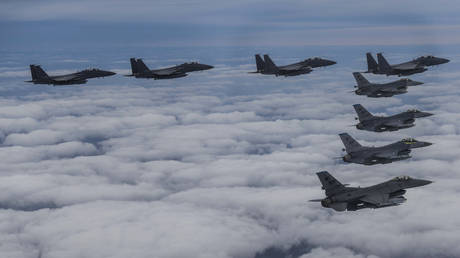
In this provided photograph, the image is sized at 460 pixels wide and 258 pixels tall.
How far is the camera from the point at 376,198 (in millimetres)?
75438

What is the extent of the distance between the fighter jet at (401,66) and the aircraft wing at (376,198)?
44.6 meters

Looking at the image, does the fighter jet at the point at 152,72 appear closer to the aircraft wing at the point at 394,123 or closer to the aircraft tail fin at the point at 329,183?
the aircraft tail fin at the point at 329,183

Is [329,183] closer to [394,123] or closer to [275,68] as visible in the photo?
[394,123]

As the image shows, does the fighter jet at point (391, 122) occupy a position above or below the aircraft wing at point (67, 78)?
below

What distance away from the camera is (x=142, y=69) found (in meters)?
115

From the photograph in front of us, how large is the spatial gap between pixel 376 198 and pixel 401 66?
165ft

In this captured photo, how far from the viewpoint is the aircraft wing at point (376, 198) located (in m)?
74.7

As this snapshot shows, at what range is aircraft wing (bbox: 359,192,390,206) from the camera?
74.7m

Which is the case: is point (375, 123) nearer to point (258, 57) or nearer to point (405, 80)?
point (405, 80)

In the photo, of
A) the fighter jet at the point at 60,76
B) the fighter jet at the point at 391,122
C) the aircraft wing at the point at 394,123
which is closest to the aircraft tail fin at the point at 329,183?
the fighter jet at the point at 391,122

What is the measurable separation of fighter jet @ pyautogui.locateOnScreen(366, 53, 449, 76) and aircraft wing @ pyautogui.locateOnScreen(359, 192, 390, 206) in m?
44.6

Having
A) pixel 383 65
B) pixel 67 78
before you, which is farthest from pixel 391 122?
pixel 67 78

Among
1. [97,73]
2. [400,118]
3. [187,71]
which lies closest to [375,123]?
[400,118]

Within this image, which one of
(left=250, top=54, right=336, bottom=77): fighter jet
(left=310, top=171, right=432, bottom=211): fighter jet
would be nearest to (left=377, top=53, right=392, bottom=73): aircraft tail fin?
(left=250, top=54, right=336, bottom=77): fighter jet
